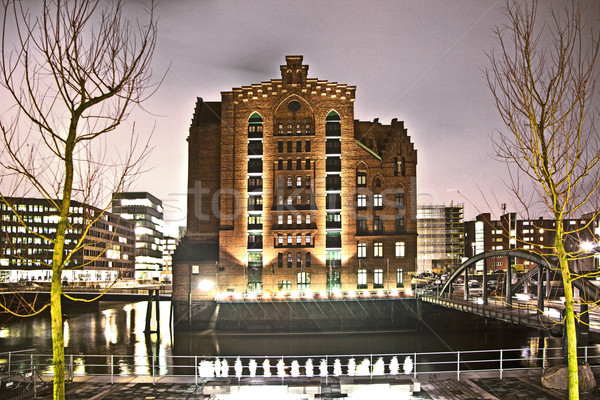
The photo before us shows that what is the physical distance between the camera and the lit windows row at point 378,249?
187 ft

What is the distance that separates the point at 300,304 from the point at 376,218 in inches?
557

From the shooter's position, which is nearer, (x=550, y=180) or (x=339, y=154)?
(x=550, y=180)

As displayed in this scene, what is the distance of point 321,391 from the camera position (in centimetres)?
1688

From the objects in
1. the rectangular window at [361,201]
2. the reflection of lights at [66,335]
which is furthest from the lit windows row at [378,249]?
the reflection of lights at [66,335]

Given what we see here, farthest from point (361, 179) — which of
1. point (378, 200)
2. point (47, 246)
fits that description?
point (47, 246)

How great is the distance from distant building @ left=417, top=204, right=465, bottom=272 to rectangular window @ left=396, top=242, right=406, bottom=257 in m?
104

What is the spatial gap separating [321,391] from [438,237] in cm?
14818

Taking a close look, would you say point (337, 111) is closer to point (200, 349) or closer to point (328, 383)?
point (200, 349)

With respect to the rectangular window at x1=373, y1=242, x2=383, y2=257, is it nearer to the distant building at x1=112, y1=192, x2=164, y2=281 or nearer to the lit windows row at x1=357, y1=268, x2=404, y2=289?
the lit windows row at x1=357, y1=268, x2=404, y2=289

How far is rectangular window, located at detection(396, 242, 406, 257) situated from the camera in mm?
56938

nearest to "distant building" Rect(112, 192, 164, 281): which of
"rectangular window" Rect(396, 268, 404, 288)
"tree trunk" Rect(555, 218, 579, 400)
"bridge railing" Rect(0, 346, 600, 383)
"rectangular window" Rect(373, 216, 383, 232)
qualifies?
"rectangular window" Rect(373, 216, 383, 232)

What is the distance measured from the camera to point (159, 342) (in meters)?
48.4

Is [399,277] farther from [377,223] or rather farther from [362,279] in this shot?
[377,223]

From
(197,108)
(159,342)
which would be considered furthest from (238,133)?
(159,342)
